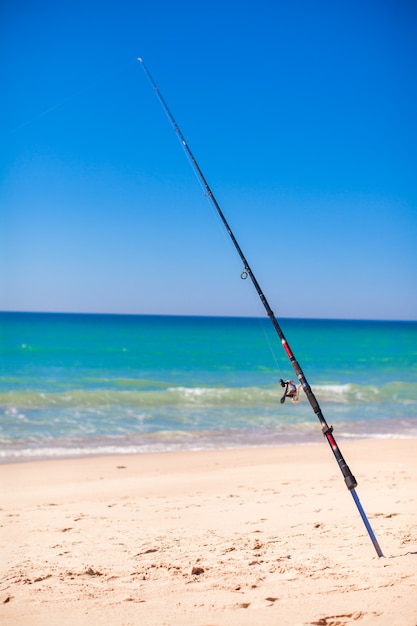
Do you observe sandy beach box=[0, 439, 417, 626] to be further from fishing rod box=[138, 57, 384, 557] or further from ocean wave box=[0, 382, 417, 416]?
ocean wave box=[0, 382, 417, 416]

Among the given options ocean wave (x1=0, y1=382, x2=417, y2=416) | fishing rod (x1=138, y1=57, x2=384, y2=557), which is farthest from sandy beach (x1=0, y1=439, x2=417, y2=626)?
ocean wave (x1=0, y1=382, x2=417, y2=416)

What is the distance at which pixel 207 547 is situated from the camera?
4445 mm

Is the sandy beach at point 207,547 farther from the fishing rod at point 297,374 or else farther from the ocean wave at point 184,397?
the ocean wave at point 184,397

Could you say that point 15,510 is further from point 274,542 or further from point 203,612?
point 203,612

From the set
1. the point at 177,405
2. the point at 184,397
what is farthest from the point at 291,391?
the point at 184,397

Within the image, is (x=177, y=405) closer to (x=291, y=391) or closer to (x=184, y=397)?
(x=184, y=397)

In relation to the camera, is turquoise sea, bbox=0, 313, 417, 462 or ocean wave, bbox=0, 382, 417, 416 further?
ocean wave, bbox=0, 382, 417, 416

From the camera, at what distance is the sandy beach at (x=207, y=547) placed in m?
3.14

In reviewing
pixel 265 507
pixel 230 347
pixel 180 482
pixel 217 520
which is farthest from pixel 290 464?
pixel 230 347

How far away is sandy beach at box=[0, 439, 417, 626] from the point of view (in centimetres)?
314

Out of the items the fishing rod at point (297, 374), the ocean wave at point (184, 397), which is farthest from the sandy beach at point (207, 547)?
the ocean wave at point (184, 397)

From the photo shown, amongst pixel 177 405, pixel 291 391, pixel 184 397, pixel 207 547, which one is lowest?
pixel 207 547

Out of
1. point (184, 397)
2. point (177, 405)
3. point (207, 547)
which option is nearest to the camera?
point (207, 547)

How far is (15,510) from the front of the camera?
20.0ft
